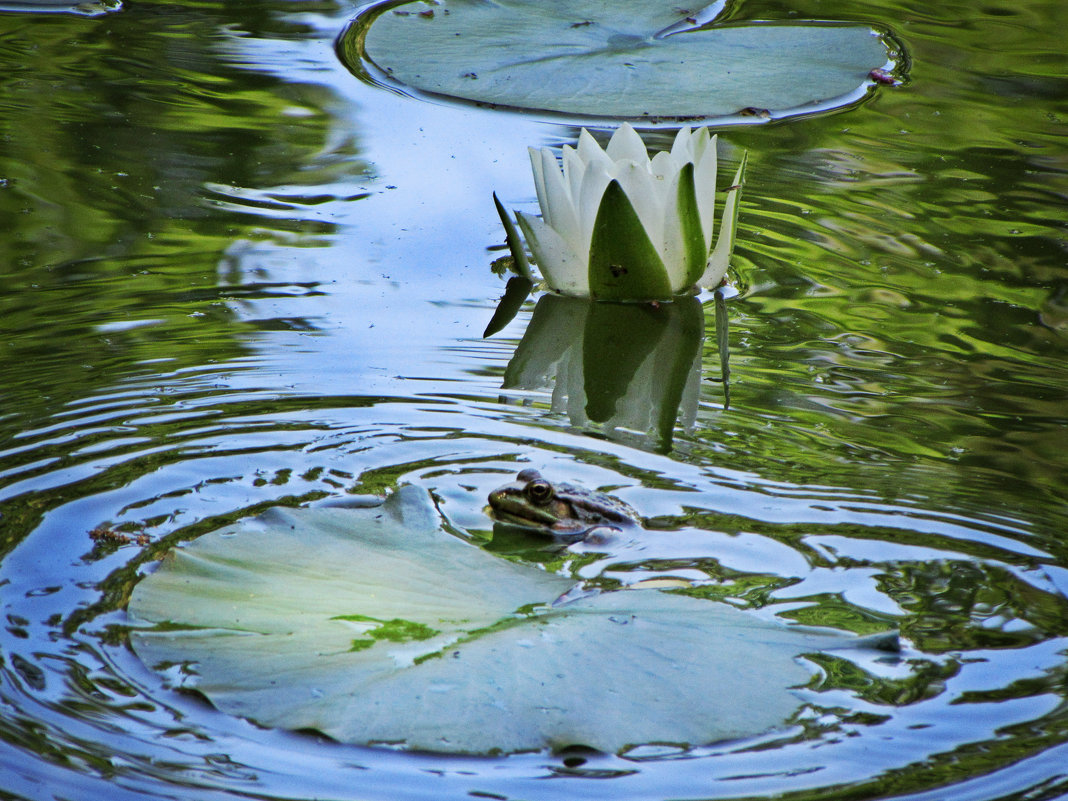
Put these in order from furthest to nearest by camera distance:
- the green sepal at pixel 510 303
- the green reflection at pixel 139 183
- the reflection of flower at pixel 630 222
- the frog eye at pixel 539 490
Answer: the reflection of flower at pixel 630 222, the green sepal at pixel 510 303, the green reflection at pixel 139 183, the frog eye at pixel 539 490

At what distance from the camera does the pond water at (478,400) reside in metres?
1.64

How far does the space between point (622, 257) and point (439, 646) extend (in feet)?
5.70

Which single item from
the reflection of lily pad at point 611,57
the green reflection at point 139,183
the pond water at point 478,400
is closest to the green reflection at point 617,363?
the pond water at point 478,400

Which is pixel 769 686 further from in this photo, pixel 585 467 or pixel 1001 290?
pixel 1001 290

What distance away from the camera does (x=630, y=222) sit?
3.23 meters

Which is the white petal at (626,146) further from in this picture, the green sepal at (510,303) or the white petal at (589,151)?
the green sepal at (510,303)

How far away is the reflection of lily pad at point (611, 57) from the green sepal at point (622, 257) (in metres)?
1.19

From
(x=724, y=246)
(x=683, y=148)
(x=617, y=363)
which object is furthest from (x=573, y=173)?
(x=617, y=363)

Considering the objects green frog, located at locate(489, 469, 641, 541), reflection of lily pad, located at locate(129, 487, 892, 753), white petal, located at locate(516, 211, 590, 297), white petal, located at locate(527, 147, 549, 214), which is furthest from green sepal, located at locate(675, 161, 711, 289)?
reflection of lily pad, located at locate(129, 487, 892, 753)

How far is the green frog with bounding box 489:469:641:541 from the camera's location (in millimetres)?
2260

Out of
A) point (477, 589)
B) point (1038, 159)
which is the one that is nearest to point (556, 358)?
point (477, 589)

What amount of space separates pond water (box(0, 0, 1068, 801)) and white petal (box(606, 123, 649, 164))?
46cm

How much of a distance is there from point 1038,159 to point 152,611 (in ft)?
12.1

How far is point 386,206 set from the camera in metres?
3.79
